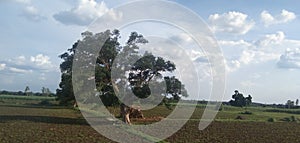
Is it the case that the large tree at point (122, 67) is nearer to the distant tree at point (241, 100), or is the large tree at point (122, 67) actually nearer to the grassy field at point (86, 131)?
the grassy field at point (86, 131)

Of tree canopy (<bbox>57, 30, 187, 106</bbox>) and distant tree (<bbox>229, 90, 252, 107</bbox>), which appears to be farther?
distant tree (<bbox>229, 90, 252, 107</bbox>)

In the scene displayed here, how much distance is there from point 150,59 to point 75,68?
712cm

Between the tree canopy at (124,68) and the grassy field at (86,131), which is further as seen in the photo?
the tree canopy at (124,68)

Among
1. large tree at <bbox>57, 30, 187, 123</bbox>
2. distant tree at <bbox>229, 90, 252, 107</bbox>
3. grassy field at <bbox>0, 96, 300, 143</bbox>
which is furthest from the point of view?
distant tree at <bbox>229, 90, 252, 107</bbox>

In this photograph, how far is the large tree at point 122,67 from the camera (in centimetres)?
3622

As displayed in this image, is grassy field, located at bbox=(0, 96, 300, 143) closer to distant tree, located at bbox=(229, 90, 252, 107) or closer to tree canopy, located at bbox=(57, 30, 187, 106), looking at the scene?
tree canopy, located at bbox=(57, 30, 187, 106)

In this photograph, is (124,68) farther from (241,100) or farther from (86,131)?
(241,100)

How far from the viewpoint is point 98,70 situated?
36.6 m

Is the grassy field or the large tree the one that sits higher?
the large tree

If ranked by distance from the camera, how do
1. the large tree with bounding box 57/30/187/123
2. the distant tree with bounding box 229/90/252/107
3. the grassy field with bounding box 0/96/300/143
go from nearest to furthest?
the grassy field with bounding box 0/96/300/143
the large tree with bounding box 57/30/187/123
the distant tree with bounding box 229/90/252/107

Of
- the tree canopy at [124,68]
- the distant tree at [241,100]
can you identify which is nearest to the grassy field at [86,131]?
the tree canopy at [124,68]

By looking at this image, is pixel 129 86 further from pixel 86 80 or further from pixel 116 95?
pixel 86 80

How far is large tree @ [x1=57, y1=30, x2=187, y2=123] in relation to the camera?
3622cm

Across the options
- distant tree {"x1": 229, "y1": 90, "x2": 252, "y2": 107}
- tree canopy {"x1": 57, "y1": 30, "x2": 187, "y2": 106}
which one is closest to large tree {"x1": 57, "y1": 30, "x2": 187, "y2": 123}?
tree canopy {"x1": 57, "y1": 30, "x2": 187, "y2": 106}
